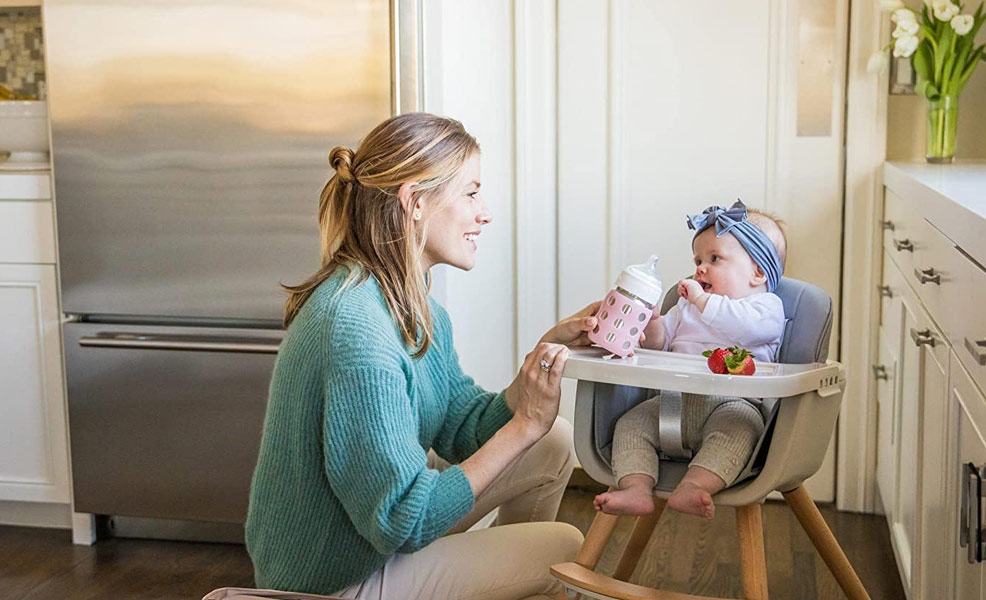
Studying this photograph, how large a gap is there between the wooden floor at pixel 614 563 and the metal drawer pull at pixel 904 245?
2.49ft

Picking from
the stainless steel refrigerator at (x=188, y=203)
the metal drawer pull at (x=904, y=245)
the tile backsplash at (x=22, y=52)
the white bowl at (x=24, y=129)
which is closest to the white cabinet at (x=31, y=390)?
the stainless steel refrigerator at (x=188, y=203)

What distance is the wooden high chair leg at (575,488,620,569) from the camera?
1829 mm

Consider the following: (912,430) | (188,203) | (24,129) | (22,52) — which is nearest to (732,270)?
(912,430)

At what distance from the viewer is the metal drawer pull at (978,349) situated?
135 centimetres

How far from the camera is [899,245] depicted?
2.39 meters

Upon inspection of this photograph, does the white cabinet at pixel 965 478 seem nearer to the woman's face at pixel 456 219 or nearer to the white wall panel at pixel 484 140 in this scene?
the woman's face at pixel 456 219

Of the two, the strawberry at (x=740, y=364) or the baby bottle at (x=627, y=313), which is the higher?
the baby bottle at (x=627, y=313)

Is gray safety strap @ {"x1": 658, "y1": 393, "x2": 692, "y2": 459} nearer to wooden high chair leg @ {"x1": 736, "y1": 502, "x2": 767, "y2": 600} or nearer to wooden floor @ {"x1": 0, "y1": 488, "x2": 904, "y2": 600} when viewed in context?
wooden high chair leg @ {"x1": 736, "y1": 502, "x2": 767, "y2": 600}

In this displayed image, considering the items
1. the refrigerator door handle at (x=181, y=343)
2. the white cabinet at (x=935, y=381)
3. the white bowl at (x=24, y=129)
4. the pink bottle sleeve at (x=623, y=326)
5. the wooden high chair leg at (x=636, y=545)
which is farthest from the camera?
the white bowl at (x=24, y=129)

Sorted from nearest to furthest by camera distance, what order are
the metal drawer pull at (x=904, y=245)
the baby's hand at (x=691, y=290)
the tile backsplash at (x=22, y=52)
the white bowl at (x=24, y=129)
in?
the baby's hand at (x=691, y=290)
the metal drawer pull at (x=904, y=245)
the white bowl at (x=24, y=129)
the tile backsplash at (x=22, y=52)

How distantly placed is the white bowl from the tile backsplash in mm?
454

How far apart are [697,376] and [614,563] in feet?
3.87

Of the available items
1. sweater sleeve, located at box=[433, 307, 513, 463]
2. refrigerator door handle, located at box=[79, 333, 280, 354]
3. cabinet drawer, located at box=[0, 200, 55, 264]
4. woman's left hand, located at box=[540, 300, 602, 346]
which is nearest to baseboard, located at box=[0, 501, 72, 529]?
refrigerator door handle, located at box=[79, 333, 280, 354]

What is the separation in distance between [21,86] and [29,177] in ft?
2.45
